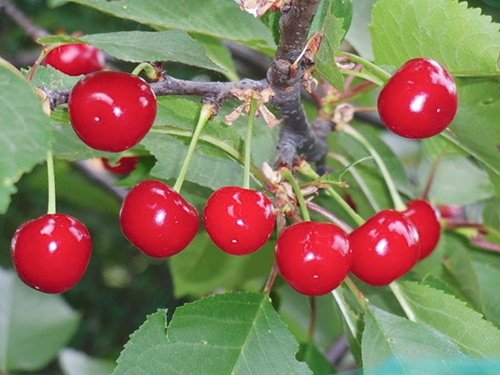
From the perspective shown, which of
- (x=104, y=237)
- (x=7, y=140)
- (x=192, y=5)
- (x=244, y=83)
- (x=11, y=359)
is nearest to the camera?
(x=7, y=140)

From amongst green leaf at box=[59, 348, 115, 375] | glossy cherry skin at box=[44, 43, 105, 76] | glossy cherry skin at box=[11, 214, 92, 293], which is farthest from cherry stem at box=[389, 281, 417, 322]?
green leaf at box=[59, 348, 115, 375]

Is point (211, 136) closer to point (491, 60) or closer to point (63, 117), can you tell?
point (63, 117)

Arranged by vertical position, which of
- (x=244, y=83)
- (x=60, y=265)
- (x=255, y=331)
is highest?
(x=244, y=83)

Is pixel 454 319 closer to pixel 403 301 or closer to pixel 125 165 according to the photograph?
pixel 403 301

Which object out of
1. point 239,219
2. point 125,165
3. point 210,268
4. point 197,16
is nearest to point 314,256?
point 239,219

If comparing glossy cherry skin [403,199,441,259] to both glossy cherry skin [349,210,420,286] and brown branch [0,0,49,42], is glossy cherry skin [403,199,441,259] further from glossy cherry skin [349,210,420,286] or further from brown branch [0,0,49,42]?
brown branch [0,0,49,42]

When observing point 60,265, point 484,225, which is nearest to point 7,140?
point 60,265
